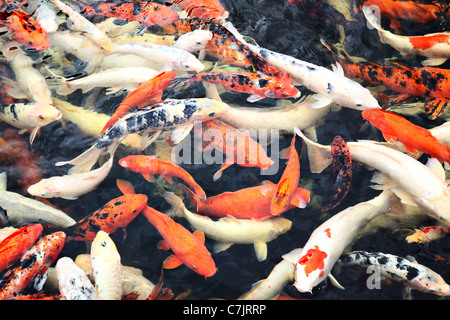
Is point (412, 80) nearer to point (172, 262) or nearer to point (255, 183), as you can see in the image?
point (255, 183)

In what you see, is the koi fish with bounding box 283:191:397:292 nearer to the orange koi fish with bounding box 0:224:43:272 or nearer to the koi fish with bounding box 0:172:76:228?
the koi fish with bounding box 0:172:76:228

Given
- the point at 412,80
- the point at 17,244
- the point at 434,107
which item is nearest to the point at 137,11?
the point at 17,244

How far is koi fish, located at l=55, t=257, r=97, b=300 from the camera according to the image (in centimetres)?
297

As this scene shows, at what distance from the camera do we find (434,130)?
3.54 metres

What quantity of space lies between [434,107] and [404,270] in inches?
59.8

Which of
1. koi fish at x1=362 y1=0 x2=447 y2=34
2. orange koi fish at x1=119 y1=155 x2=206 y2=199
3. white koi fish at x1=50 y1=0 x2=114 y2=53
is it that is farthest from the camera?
koi fish at x1=362 y1=0 x2=447 y2=34

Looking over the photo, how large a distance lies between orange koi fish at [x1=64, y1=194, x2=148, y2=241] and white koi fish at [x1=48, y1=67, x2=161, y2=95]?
40.9 inches

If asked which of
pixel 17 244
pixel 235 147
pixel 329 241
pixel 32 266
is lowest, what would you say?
pixel 32 266

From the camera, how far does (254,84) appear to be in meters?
3.71

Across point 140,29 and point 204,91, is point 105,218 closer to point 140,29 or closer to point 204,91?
point 204,91

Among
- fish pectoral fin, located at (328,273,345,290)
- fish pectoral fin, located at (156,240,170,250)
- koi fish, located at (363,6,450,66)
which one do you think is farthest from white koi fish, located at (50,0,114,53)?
fish pectoral fin, located at (328,273,345,290)

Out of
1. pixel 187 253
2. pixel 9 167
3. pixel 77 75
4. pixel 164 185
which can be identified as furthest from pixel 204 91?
pixel 9 167

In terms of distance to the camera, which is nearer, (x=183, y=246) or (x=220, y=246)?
(x=183, y=246)

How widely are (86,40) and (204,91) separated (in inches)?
47.2
